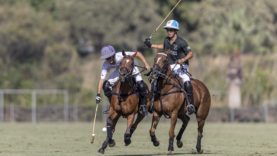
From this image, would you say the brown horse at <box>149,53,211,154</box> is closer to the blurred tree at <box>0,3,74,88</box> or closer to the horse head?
the horse head

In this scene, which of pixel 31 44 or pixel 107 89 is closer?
pixel 107 89

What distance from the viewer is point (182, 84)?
20609 millimetres

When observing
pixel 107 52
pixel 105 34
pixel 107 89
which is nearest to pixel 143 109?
pixel 107 89

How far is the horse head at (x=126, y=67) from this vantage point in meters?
19.4

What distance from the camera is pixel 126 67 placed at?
63.8 ft

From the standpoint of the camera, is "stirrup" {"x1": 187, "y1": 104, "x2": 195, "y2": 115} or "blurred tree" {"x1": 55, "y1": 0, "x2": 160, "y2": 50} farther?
"blurred tree" {"x1": 55, "y1": 0, "x2": 160, "y2": 50}

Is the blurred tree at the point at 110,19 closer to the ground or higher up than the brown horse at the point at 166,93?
higher up

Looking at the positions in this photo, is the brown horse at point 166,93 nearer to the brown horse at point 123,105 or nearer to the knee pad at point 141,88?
the knee pad at point 141,88

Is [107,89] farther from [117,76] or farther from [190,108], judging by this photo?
[190,108]

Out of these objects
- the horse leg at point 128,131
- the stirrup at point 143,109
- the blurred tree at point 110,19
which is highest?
the blurred tree at point 110,19

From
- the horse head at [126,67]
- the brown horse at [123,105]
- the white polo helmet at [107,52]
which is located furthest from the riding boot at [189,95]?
the white polo helmet at [107,52]

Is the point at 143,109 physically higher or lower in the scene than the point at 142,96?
lower

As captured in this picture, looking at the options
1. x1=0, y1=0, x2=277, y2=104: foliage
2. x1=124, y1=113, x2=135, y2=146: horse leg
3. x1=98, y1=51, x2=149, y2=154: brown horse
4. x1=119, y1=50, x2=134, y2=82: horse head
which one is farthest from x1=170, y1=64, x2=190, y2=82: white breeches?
x1=0, y1=0, x2=277, y2=104: foliage

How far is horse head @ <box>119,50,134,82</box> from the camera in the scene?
63.8 feet
